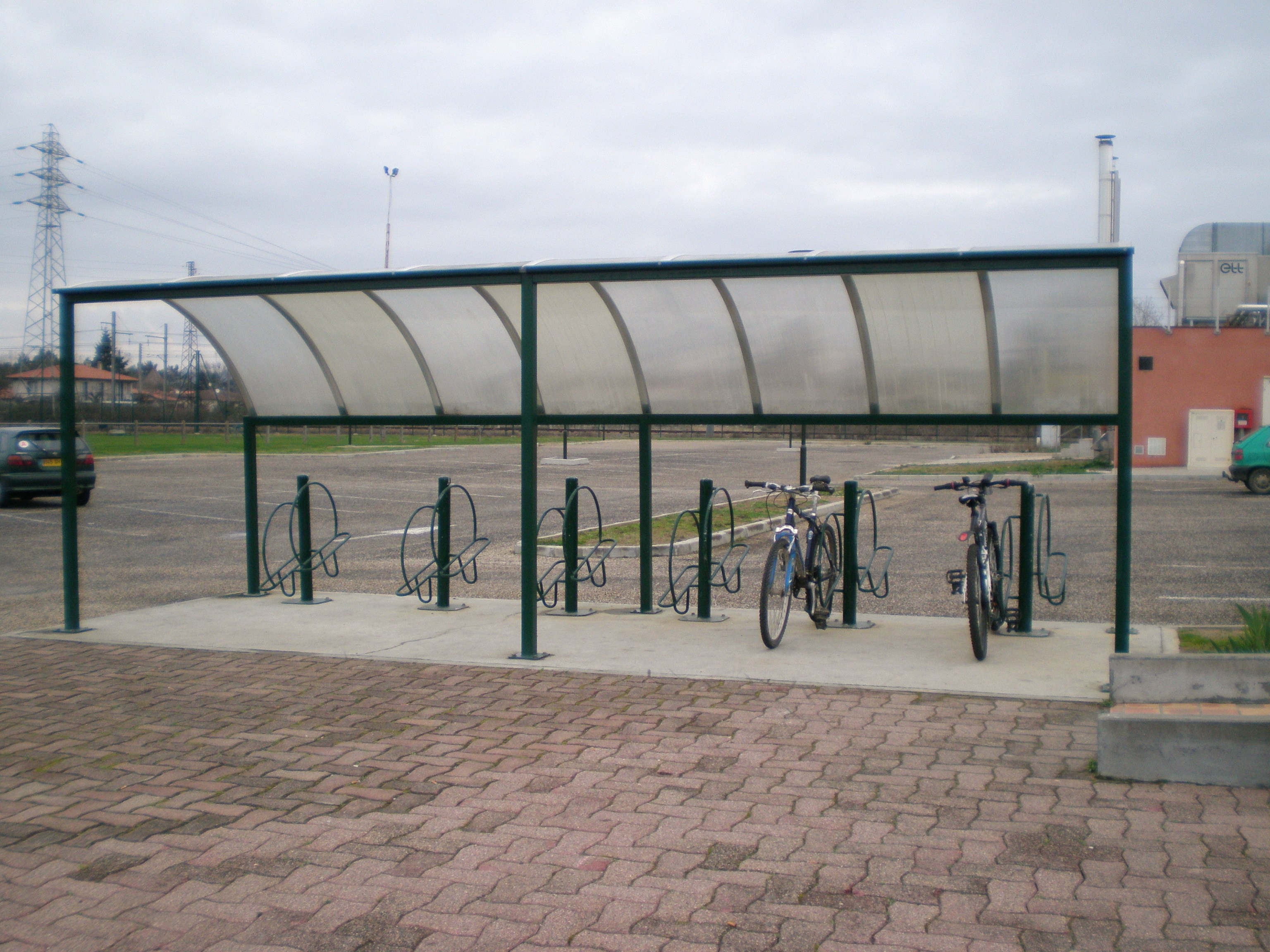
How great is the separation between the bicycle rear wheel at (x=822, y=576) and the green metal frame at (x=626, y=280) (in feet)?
2.76

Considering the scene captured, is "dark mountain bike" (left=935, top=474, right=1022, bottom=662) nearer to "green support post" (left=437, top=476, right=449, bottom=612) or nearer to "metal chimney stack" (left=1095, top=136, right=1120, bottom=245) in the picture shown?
"green support post" (left=437, top=476, right=449, bottom=612)

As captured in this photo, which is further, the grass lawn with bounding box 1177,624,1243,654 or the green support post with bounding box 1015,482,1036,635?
the green support post with bounding box 1015,482,1036,635

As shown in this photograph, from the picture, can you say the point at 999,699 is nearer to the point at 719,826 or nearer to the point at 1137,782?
the point at 1137,782

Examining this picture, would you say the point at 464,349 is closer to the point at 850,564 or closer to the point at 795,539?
the point at 795,539

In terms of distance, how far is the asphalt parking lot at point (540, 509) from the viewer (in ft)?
31.9

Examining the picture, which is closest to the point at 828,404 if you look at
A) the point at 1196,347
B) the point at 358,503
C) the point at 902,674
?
the point at 902,674

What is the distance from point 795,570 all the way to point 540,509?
11.6 metres

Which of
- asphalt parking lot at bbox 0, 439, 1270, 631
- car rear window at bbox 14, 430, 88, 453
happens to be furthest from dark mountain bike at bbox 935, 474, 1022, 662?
car rear window at bbox 14, 430, 88, 453

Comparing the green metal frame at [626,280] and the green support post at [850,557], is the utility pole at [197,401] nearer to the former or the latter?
the green metal frame at [626,280]

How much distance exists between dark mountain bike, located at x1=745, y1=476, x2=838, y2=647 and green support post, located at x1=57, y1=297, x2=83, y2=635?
195 inches

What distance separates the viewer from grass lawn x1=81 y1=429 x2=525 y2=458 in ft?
133

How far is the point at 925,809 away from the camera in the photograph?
4125mm

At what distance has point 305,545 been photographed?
888 cm

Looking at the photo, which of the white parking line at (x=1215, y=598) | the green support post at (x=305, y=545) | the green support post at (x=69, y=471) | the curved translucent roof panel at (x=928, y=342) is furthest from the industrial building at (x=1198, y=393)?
the green support post at (x=69, y=471)
